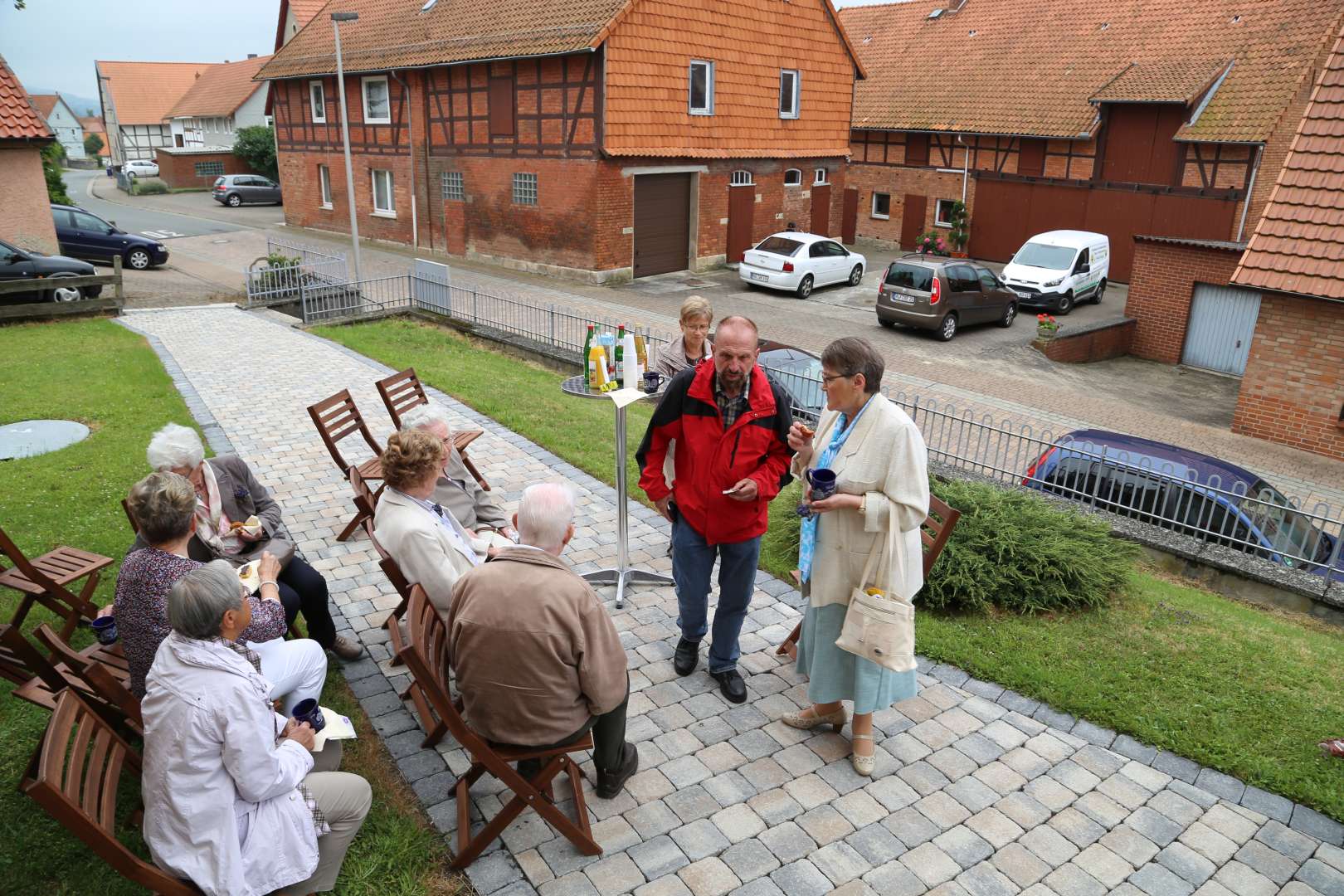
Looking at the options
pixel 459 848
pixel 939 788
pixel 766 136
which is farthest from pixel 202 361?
pixel 766 136

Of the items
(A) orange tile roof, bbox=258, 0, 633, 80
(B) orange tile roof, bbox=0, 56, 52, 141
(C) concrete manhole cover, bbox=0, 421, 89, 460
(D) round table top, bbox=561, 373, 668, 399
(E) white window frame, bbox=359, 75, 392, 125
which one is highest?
(A) orange tile roof, bbox=258, 0, 633, 80

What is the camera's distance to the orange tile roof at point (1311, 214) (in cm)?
1199

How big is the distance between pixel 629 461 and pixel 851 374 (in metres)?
5.00

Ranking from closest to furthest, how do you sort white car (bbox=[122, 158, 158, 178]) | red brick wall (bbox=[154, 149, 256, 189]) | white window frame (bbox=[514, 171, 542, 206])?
white window frame (bbox=[514, 171, 542, 206]) → red brick wall (bbox=[154, 149, 256, 189]) → white car (bbox=[122, 158, 158, 178])

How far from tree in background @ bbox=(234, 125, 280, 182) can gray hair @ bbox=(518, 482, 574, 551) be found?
163 feet

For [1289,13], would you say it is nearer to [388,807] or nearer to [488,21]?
[488,21]

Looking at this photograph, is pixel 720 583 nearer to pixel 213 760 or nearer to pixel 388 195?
pixel 213 760

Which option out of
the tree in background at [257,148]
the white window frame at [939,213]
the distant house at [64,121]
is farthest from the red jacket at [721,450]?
the distant house at [64,121]

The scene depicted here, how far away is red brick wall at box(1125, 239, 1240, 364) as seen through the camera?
19000 mm

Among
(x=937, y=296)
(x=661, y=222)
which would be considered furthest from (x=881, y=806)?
(x=661, y=222)

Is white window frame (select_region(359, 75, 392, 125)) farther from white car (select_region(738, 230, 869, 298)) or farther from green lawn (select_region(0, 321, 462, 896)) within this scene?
green lawn (select_region(0, 321, 462, 896))

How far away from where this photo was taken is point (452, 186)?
26172 mm

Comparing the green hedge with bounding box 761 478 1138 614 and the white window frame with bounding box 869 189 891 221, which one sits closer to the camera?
the green hedge with bounding box 761 478 1138 614

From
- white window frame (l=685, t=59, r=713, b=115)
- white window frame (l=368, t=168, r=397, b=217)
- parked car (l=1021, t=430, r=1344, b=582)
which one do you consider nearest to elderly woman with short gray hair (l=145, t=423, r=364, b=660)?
parked car (l=1021, t=430, r=1344, b=582)
